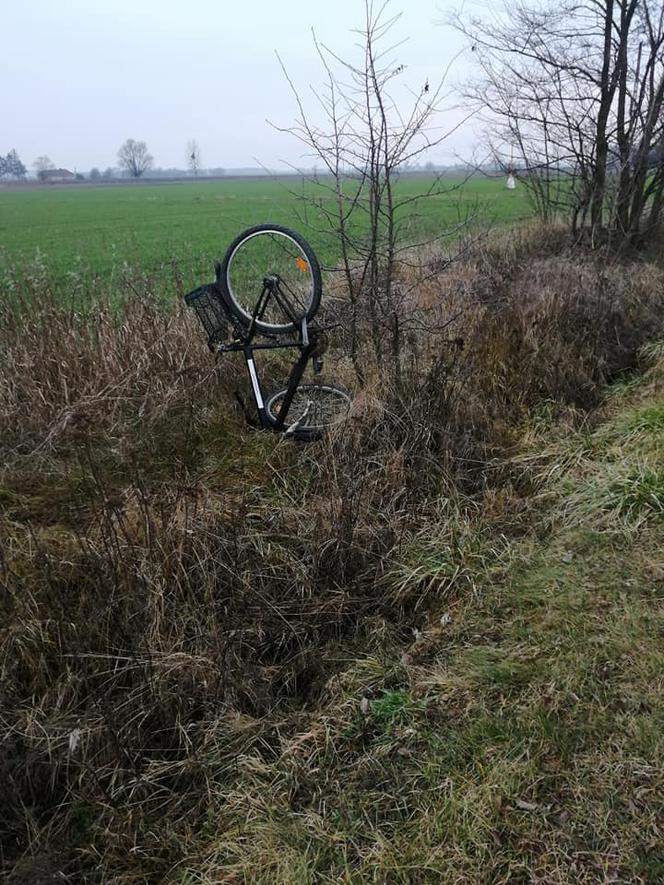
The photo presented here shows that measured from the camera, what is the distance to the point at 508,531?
3.74 metres

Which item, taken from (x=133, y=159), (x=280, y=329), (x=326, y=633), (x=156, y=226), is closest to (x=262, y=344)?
(x=280, y=329)

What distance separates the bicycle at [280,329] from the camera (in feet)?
14.9

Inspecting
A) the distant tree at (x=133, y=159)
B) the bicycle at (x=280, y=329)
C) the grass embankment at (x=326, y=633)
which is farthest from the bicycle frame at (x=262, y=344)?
the distant tree at (x=133, y=159)

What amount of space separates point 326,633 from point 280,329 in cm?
247

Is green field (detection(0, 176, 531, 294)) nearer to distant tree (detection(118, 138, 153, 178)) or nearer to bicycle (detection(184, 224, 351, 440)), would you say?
bicycle (detection(184, 224, 351, 440))

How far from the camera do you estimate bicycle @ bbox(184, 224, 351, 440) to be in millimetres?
4535

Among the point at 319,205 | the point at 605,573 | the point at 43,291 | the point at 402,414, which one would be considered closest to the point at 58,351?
the point at 43,291

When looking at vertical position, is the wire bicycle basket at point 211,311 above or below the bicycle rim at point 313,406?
above

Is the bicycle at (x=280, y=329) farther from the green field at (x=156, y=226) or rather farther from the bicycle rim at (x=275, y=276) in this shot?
the green field at (x=156, y=226)

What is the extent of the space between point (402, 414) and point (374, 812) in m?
2.63

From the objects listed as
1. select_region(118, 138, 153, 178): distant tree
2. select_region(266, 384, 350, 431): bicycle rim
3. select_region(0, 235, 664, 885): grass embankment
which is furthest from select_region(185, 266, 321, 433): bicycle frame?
select_region(118, 138, 153, 178): distant tree

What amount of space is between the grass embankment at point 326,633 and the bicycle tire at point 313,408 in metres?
0.17

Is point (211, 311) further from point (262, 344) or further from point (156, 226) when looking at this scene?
point (156, 226)

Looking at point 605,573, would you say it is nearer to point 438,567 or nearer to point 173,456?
point 438,567
